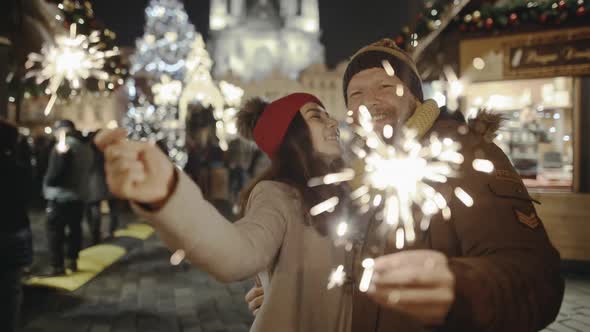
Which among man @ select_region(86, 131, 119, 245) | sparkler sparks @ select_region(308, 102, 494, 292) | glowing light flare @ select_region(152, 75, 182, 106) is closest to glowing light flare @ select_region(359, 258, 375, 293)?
sparkler sparks @ select_region(308, 102, 494, 292)

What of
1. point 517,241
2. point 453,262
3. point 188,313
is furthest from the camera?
point 188,313

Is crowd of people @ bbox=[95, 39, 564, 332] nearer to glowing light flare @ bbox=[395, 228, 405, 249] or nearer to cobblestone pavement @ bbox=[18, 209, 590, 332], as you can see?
glowing light flare @ bbox=[395, 228, 405, 249]

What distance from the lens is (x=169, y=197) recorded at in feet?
3.99

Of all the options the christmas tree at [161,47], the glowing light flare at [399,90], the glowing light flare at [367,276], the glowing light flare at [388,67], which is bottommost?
the glowing light flare at [367,276]

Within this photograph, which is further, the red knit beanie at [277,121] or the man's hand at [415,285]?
the red knit beanie at [277,121]

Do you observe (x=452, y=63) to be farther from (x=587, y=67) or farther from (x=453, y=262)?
(x=453, y=262)

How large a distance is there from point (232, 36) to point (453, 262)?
97859 millimetres

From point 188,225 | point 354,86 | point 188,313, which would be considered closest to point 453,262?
point 188,225

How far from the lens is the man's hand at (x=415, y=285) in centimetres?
109

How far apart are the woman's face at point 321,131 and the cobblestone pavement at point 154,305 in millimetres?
3375

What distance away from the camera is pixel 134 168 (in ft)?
3.80

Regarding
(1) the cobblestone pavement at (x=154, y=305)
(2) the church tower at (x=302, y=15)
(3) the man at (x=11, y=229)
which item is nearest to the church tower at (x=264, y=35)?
(2) the church tower at (x=302, y=15)

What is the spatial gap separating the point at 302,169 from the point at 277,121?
0.93 ft

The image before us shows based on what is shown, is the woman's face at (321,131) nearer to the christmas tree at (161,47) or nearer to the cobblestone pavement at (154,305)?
the cobblestone pavement at (154,305)
